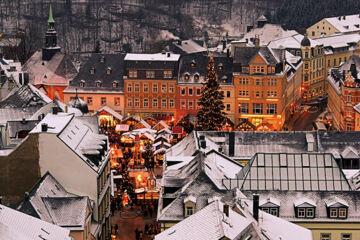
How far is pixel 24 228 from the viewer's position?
56.2 metres

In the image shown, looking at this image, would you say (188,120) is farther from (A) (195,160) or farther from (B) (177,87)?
(A) (195,160)

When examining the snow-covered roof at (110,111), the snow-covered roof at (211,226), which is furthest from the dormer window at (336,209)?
the snow-covered roof at (110,111)

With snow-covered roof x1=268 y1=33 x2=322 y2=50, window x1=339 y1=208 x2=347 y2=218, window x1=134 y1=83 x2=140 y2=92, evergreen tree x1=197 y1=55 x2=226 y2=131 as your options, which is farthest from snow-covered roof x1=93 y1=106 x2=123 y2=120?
window x1=339 y1=208 x2=347 y2=218

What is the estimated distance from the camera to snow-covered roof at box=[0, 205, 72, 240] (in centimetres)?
5347

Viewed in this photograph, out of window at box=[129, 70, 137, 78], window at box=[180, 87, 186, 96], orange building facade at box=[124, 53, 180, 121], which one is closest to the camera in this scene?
orange building facade at box=[124, 53, 180, 121]

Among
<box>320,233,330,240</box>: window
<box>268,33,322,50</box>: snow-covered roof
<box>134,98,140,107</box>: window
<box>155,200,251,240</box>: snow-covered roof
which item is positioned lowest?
<box>134,98,140,107</box>: window

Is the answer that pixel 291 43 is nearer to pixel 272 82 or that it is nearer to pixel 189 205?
pixel 272 82

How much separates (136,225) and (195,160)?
14184mm

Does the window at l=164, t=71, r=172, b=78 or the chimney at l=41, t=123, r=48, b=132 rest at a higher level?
the chimney at l=41, t=123, r=48, b=132

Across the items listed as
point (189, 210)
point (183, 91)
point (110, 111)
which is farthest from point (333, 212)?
point (110, 111)

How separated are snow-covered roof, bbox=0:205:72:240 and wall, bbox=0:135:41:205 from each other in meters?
13.3

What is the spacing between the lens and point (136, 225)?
283 feet

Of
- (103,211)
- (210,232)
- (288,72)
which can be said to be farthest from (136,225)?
(288,72)

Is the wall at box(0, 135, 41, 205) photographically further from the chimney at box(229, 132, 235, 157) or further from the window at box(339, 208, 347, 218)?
the window at box(339, 208, 347, 218)
